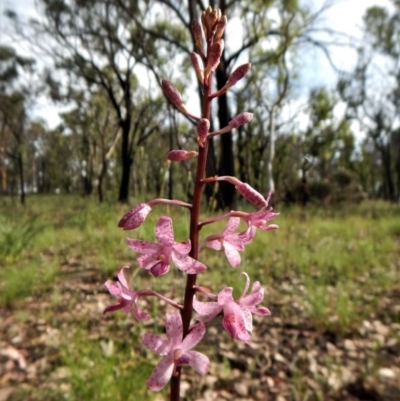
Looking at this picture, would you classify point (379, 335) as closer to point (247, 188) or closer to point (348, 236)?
point (247, 188)

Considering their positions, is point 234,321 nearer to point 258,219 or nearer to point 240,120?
point 258,219

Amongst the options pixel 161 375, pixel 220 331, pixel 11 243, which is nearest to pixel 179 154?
pixel 161 375

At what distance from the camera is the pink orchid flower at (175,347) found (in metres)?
0.72

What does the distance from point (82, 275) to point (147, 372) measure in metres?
2.25

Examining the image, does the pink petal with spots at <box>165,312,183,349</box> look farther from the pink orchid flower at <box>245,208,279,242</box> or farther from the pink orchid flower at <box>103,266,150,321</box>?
the pink orchid flower at <box>245,208,279,242</box>

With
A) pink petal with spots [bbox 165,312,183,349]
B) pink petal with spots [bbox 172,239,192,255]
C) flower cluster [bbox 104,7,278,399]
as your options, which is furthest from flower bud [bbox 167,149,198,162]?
pink petal with spots [bbox 165,312,183,349]

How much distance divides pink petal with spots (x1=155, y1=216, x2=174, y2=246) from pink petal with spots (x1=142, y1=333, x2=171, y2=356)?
0.17 metres

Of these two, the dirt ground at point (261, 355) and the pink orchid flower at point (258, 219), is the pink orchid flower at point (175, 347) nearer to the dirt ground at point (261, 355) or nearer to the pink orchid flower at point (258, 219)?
the pink orchid flower at point (258, 219)

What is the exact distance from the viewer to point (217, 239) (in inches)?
34.5

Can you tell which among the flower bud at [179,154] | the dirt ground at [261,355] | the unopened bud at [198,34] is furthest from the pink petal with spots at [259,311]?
the dirt ground at [261,355]

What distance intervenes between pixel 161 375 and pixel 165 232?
0.25 meters

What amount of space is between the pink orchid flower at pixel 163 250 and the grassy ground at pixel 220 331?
1227 mm

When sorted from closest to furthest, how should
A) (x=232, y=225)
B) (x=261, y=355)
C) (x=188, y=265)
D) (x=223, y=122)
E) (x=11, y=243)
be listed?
(x=188, y=265)
(x=232, y=225)
(x=223, y=122)
(x=261, y=355)
(x=11, y=243)

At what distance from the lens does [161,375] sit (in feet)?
2.32
